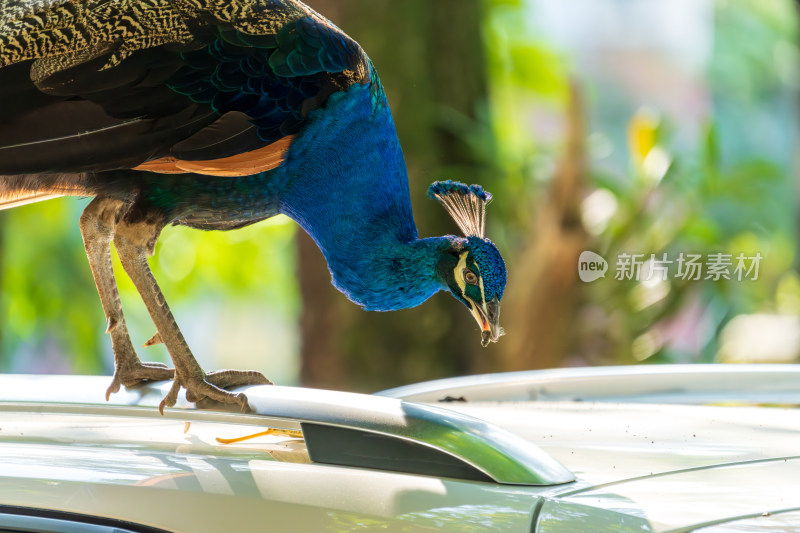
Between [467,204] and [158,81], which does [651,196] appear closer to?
[467,204]

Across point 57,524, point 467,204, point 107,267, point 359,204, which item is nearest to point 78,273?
point 107,267

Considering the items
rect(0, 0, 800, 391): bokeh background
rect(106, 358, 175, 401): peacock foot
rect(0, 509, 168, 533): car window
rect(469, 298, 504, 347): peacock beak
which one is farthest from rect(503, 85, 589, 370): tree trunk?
rect(0, 509, 168, 533): car window

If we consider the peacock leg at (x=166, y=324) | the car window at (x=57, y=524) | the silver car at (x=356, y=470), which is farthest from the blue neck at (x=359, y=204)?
the car window at (x=57, y=524)

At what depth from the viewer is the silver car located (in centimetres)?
103

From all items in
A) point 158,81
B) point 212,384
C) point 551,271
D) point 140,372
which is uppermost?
point 158,81

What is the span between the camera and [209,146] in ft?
6.66

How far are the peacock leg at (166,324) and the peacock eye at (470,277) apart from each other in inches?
20.7

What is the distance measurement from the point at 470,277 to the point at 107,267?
0.84 meters

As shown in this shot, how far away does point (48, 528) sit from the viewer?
1066mm

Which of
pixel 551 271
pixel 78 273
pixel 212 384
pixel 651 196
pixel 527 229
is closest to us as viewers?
pixel 212 384

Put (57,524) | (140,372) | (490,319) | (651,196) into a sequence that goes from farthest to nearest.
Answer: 1. (651,196)
2. (490,319)
3. (140,372)
4. (57,524)

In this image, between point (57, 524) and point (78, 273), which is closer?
point (57, 524)

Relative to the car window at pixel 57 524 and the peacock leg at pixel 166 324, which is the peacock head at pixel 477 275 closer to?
the peacock leg at pixel 166 324

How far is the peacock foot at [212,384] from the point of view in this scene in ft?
5.07
